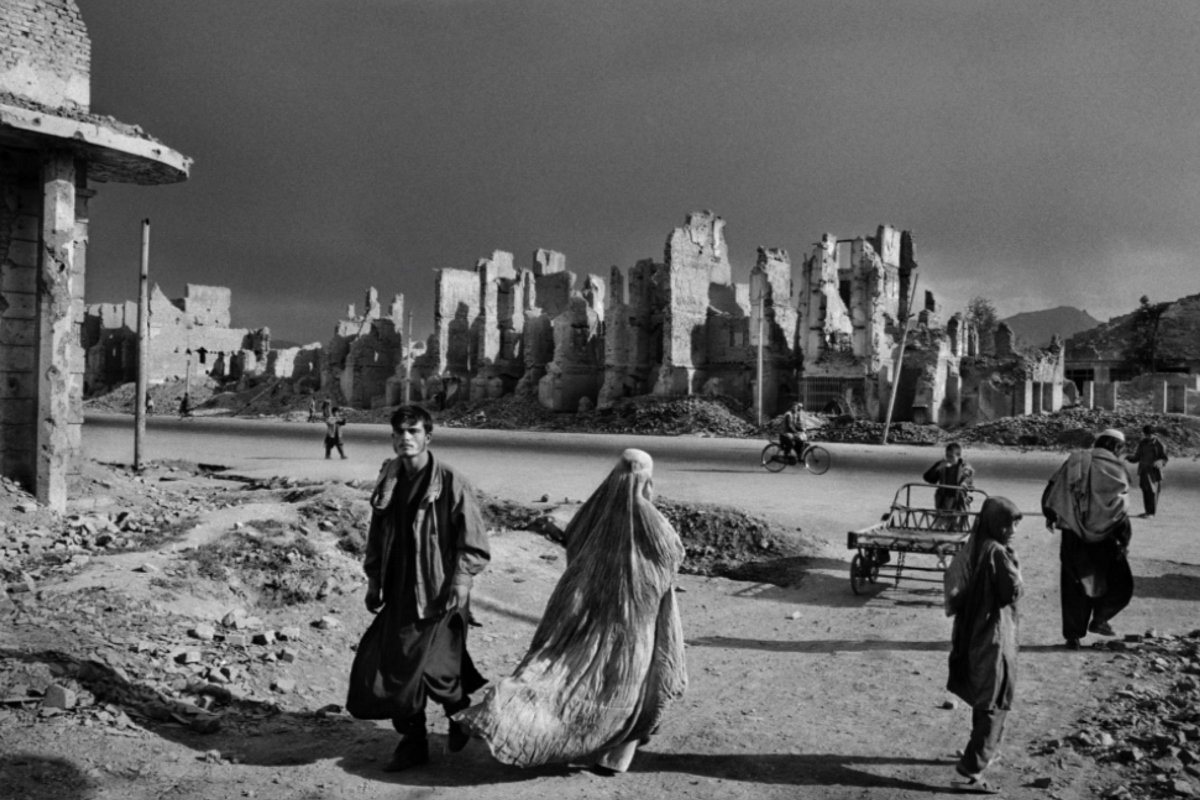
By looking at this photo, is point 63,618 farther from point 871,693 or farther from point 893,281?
point 893,281

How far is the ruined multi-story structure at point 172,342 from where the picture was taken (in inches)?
2285

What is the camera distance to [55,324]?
9.16 meters

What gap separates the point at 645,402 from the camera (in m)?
36.5

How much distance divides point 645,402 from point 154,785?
3284 centimetres

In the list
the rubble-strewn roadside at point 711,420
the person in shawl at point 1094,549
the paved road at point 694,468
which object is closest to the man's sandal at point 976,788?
the person in shawl at point 1094,549

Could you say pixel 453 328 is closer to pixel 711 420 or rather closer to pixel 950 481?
pixel 711 420

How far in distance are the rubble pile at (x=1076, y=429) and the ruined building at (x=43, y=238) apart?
78.0ft

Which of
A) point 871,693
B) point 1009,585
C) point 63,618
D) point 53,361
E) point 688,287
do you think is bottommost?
point 871,693

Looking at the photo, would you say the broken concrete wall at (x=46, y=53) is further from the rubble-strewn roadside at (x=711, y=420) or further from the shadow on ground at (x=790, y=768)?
the rubble-strewn roadside at (x=711, y=420)

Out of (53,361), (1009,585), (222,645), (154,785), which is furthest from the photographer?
(53,361)

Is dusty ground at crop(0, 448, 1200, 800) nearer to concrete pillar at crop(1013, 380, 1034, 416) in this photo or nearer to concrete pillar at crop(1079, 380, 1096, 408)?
concrete pillar at crop(1013, 380, 1034, 416)

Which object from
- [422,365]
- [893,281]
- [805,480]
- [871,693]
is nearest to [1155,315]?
[893,281]

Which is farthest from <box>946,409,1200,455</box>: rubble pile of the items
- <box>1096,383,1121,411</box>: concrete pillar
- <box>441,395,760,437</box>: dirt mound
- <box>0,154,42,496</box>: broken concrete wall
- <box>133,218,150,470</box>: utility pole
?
<box>0,154,42,496</box>: broken concrete wall

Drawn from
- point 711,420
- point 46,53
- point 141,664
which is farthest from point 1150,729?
point 711,420
